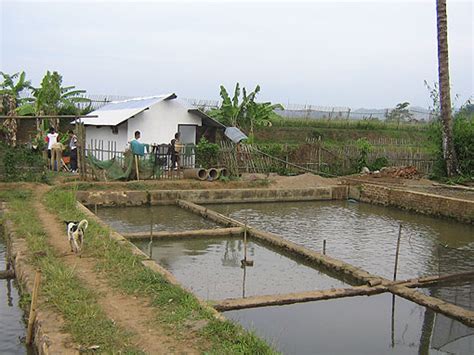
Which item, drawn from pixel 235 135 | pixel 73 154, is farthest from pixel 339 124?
pixel 73 154

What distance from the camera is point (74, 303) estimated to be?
18.5 feet

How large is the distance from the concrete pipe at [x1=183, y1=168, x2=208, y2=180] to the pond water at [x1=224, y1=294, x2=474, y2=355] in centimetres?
1028

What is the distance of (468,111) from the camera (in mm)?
19531

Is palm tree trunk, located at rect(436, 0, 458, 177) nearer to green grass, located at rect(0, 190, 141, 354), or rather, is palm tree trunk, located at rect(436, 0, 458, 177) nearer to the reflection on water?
the reflection on water

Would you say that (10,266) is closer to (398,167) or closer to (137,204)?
(137,204)

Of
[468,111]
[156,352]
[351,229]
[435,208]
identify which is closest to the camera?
[156,352]

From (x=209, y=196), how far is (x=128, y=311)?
35.6 ft

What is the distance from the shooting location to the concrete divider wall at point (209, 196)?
15031mm

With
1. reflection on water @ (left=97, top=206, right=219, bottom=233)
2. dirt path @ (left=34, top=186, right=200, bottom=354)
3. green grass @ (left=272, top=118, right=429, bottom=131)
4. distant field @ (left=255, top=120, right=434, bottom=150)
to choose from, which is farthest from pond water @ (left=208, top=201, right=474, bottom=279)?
green grass @ (left=272, top=118, right=429, bottom=131)

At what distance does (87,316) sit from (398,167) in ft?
54.1

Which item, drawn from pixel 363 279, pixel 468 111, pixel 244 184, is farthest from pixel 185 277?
pixel 468 111

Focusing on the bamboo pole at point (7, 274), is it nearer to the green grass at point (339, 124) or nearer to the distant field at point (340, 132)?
the distant field at point (340, 132)

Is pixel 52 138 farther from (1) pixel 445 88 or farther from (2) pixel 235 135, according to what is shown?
(1) pixel 445 88

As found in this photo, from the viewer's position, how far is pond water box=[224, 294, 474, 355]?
6020 millimetres
